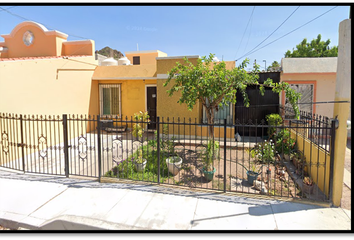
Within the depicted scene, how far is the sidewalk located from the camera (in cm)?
362

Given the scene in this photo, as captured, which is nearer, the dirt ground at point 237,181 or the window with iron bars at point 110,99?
the dirt ground at point 237,181

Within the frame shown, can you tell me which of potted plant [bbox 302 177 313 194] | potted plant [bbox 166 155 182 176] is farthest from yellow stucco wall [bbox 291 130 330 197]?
potted plant [bbox 166 155 182 176]

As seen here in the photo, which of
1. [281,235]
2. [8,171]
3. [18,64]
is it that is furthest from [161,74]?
[281,235]

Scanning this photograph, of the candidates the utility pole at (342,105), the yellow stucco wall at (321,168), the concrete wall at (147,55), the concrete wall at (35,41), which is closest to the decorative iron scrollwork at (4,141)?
the concrete wall at (35,41)

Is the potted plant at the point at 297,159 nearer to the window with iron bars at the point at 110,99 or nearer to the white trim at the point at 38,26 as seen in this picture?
the window with iron bars at the point at 110,99

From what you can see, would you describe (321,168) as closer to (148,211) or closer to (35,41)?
(148,211)

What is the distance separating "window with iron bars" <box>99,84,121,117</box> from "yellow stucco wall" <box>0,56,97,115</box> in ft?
3.30

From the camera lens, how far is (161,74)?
966cm

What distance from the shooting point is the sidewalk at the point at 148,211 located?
11.9 ft

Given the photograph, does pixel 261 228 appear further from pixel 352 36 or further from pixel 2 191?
pixel 2 191

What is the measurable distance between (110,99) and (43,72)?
3960mm

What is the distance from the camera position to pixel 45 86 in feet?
27.7

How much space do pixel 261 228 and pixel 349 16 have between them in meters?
3.93

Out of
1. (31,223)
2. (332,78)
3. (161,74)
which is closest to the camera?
(31,223)
